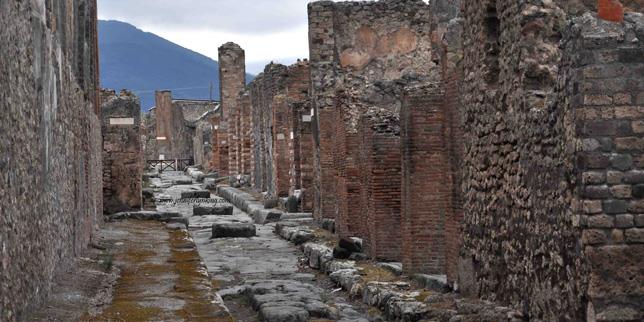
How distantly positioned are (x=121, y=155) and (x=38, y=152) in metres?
13.5

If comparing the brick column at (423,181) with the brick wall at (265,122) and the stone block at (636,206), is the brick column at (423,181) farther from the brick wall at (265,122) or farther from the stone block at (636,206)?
the brick wall at (265,122)

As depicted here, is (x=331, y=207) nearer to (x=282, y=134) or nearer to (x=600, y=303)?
(x=282, y=134)

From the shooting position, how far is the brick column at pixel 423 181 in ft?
39.7

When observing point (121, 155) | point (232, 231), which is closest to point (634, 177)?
point (232, 231)

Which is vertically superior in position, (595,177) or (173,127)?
(173,127)

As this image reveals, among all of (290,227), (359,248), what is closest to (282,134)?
(290,227)

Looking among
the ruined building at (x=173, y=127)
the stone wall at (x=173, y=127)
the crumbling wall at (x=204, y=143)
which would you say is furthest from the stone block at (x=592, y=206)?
the stone wall at (x=173, y=127)

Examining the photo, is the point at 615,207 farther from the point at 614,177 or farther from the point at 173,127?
the point at 173,127

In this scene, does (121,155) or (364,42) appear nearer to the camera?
(364,42)

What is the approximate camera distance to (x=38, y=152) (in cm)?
898

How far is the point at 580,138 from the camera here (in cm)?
643

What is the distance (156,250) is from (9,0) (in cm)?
796

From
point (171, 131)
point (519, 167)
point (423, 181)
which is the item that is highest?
point (171, 131)

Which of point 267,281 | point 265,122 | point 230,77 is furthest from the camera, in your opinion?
point 230,77
